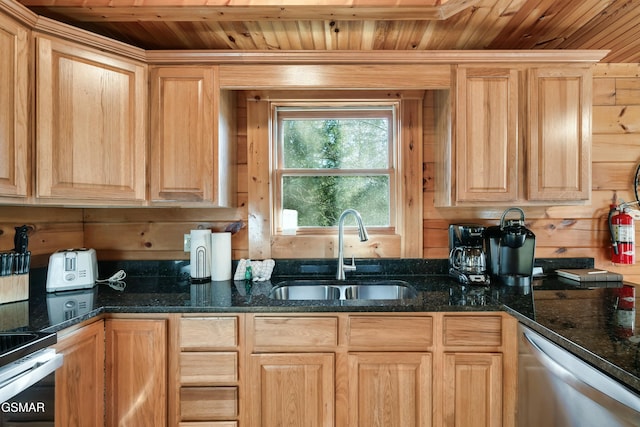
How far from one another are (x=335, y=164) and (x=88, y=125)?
1.33 m

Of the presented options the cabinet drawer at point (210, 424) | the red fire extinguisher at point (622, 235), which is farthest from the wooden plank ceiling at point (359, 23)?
the cabinet drawer at point (210, 424)

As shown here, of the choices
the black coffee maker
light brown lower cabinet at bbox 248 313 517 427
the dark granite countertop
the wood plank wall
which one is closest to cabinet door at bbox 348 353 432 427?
light brown lower cabinet at bbox 248 313 517 427

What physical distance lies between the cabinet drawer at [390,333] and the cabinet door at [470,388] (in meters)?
0.14

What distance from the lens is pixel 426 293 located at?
158 centimetres

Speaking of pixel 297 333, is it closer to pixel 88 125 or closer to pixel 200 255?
pixel 200 255

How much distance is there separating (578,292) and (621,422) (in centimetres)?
87

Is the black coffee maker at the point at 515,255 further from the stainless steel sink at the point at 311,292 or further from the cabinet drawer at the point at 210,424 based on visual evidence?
→ the cabinet drawer at the point at 210,424

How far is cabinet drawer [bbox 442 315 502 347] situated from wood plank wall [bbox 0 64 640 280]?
0.67 m

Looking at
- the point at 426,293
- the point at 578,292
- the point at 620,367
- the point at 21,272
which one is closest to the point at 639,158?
the point at 578,292

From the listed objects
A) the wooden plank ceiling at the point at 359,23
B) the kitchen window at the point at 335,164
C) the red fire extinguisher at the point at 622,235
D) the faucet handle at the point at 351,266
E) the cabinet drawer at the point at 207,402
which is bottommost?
the cabinet drawer at the point at 207,402

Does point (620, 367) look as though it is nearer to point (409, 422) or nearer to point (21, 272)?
point (409, 422)

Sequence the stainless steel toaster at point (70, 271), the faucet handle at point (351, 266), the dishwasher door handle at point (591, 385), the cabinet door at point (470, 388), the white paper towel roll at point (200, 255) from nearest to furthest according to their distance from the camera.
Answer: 1. the dishwasher door handle at point (591, 385)
2. the cabinet door at point (470, 388)
3. the stainless steel toaster at point (70, 271)
4. the white paper towel roll at point (200, 255)
5. the faucet handle at point (351, 266)

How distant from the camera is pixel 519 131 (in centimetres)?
172

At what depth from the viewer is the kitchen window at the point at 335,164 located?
6.90 feet
